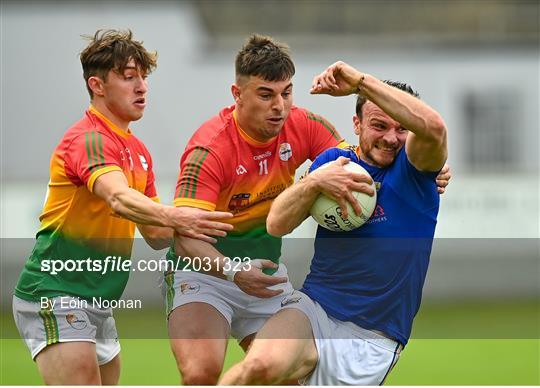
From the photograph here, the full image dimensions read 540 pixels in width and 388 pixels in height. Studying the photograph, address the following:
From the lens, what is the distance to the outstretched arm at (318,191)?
597cm

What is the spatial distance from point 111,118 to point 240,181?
91 centimetres

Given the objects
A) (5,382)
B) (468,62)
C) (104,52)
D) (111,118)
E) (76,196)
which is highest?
(468,62)

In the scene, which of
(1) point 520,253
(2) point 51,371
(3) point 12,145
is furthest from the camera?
(3) point 12,145

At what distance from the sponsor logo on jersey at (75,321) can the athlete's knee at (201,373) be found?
2.18 feet

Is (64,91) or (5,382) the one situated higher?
(64,91)

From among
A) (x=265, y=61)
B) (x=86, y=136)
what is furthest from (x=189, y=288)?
(x=265, y=61)

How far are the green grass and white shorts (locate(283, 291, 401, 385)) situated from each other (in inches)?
187

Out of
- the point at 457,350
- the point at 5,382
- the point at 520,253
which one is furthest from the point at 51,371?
the point at 520,253

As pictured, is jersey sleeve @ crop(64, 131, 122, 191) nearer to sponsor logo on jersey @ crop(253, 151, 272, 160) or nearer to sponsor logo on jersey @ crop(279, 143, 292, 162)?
sponsor logo on jersey @ crop(253, 151, 272, 160)

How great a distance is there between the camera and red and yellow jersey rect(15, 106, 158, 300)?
651 cm

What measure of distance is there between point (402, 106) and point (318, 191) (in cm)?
68

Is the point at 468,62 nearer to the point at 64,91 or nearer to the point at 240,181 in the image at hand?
the point at 64,91

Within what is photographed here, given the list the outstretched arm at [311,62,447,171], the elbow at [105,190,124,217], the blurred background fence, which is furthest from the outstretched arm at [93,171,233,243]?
the blurred background fence

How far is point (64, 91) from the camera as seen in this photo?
63.9 feet
